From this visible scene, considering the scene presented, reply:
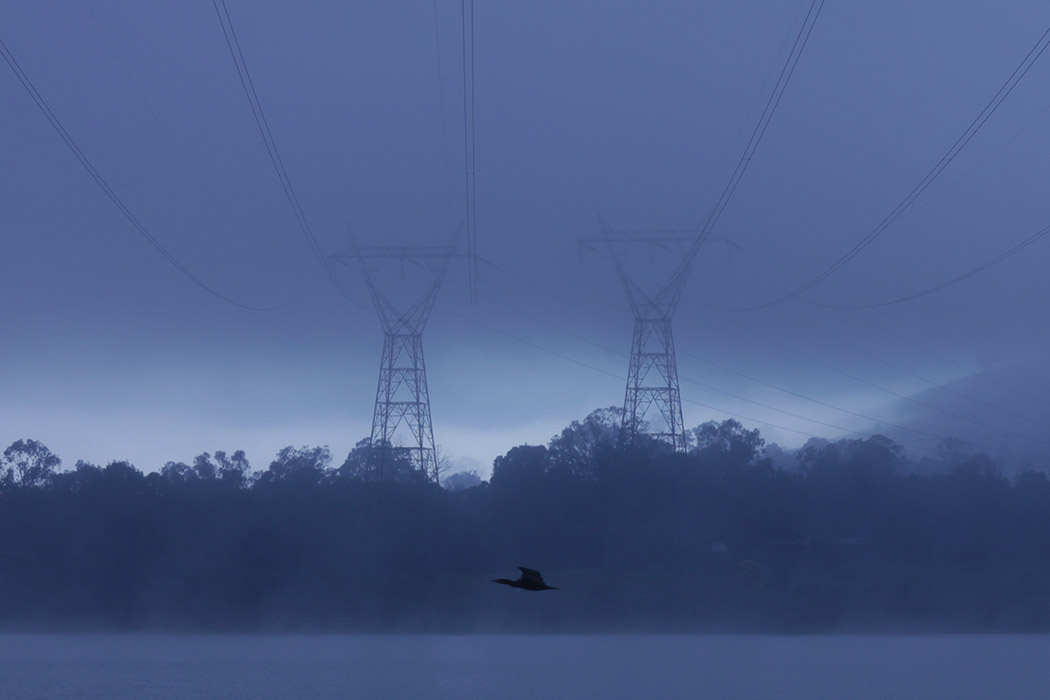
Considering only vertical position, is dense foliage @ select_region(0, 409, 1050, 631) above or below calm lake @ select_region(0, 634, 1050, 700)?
above

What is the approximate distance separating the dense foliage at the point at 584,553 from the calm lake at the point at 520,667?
5.64 feet

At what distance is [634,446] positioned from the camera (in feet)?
233

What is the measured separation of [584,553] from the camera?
77.2 m

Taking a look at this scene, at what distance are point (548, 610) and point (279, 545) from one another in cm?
1736

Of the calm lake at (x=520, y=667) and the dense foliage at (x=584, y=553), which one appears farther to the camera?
the dense foliage at (x=584, y=553)

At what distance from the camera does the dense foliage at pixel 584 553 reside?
7600 centimetres

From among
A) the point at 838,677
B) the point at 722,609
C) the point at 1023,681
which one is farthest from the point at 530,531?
the point at 1023,681

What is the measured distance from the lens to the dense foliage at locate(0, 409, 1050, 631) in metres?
76.0

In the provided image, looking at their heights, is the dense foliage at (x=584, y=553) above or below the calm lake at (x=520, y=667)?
above

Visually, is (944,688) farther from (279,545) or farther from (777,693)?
(279,545)

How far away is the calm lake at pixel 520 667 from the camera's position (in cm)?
5075

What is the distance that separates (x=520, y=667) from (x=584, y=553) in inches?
734

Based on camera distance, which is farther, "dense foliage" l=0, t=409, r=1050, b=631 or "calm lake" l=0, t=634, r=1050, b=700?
"dense foliage" l=0, t=409, r=1050, b=631

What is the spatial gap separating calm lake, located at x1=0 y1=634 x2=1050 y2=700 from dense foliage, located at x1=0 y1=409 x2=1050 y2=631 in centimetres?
172
